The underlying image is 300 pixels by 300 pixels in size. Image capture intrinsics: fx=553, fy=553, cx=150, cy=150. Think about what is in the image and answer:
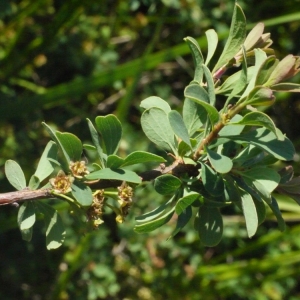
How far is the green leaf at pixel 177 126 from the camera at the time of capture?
613 millimetres

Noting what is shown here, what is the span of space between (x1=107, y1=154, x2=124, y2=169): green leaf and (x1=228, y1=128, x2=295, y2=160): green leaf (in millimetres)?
134

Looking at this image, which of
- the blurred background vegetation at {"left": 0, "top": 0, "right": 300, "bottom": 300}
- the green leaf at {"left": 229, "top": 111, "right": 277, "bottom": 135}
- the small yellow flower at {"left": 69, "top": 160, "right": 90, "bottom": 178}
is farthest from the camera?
the blurred background vegetation at {"left": 0, "top": 0, "right": 300, "bottom": 300}

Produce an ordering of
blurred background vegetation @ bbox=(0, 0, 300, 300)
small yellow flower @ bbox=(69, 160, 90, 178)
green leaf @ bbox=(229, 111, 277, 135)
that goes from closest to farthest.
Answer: green leaf @ bbox=(229, 111, 277, 135) < small yellow flower @ bbox=(69, 160, 90, 178) < blurred background vegetation @ bbox=(0, 0, 300, 300)

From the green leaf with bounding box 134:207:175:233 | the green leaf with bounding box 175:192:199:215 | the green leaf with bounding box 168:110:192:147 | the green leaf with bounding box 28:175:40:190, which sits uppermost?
the green leaf with bounding box 168:110:192:147

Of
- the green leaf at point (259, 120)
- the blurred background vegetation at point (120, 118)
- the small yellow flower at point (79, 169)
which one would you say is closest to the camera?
the green leaf at point (259, 120)

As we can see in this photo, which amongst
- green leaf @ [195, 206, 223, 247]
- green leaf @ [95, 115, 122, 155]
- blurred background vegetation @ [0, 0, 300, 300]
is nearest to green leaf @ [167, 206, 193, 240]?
green leaf @ [195, 206, 223, 247]

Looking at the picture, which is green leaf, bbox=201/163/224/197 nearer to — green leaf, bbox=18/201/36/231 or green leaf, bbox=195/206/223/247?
green leaf, bbox=195/206/223/247

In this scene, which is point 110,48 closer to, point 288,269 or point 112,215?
point 112,215

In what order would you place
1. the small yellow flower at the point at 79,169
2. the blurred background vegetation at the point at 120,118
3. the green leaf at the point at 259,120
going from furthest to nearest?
the blurred background vegetation at the point at 120,118, the small yellow flower at the point at 79,169, the green leaf at the point at 259,120

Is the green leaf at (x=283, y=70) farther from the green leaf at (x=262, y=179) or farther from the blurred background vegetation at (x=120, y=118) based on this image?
the blurred background vegetation at (x=120, y=118)

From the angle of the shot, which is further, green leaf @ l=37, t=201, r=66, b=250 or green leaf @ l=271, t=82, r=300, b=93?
green leaf @ l=37, t=201, r=66, b=250

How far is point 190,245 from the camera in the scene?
2035mm

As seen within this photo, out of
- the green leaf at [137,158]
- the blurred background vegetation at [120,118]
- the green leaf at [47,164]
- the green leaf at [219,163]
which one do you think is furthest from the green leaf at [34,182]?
the blurred background vegetation at [120,118]

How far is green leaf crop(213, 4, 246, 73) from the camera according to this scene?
67 centimetres
